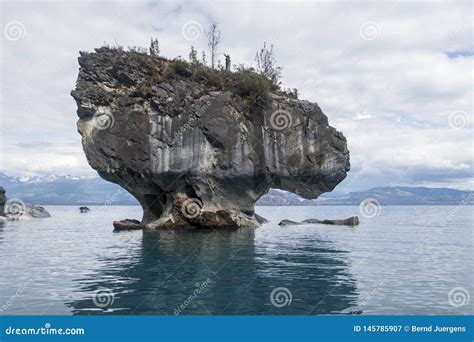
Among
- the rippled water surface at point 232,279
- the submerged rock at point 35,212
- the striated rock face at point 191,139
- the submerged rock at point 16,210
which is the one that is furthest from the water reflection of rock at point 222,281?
the submerged rock at point 35,212

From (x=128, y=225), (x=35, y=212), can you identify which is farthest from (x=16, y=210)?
(x=128, y=225)

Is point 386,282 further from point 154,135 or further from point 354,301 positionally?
point 154,135

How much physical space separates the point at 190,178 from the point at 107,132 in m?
10.2

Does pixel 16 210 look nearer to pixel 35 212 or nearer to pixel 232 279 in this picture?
pixel 35 212

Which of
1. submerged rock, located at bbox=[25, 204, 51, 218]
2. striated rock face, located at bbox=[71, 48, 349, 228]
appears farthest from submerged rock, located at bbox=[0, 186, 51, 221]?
striated rock face, located at bbox=[71, 48, 349, 228]

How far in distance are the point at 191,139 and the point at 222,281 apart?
27.0 metres

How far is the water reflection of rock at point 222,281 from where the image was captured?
15.0m

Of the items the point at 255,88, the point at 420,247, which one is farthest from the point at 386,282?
the point at 255,88

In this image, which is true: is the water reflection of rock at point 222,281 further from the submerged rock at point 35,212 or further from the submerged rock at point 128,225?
the submerged rock at point 35,212

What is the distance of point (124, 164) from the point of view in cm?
4378

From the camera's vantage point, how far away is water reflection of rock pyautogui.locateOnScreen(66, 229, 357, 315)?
1499 cm

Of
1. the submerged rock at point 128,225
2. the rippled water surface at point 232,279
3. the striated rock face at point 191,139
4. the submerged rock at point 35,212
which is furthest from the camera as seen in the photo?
the submerged rock at point 35,212

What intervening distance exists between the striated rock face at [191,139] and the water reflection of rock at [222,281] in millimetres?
14285

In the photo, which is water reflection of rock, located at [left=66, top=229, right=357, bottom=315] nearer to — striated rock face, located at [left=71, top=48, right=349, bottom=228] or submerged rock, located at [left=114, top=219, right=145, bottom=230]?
striated rock face, located at [left=71, top=48, right=349, bottom=228]
